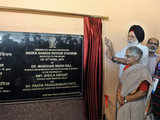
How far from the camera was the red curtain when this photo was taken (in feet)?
4.69

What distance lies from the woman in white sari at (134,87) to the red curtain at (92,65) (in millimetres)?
250

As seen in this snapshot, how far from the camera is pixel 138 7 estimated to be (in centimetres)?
163

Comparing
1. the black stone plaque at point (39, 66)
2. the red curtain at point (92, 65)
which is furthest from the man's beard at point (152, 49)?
the black stone plaque at point (39, 66)

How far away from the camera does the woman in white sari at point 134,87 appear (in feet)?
4.24

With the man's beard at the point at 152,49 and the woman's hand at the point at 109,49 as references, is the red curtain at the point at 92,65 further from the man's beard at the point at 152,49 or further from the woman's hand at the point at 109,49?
the man's beard at the point at 152,49

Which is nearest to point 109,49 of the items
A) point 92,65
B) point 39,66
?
point 92,65

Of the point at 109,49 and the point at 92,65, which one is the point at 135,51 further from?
the point at 92,65

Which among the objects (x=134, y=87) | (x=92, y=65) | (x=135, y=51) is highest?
(x=135, y=51)

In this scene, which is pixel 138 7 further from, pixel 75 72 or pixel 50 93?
pixel 50 93

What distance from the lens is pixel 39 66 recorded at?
1.30m

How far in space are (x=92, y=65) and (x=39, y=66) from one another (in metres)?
0.53

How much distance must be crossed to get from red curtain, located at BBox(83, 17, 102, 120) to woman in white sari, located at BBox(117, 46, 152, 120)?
25 centimetres

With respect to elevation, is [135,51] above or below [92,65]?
above

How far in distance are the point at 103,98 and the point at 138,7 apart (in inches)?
44.4
